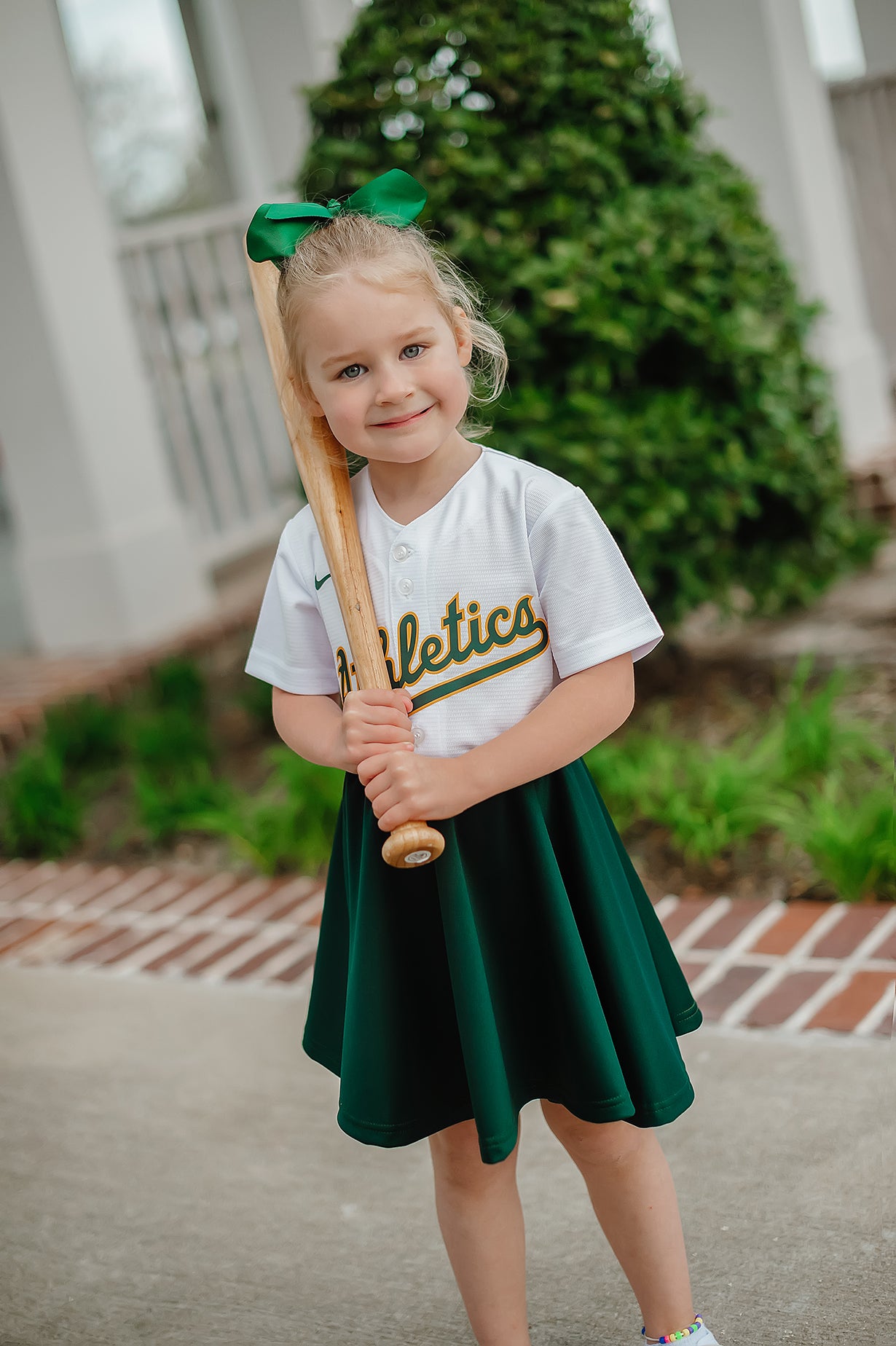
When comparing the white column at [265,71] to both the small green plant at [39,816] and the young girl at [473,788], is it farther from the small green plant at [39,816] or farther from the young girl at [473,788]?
the young girl at [473,788]

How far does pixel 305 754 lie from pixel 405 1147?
1.06m

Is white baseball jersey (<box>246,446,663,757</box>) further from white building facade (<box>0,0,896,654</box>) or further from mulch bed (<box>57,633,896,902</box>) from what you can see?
white building facade (<box>0,0,896,654</box>)

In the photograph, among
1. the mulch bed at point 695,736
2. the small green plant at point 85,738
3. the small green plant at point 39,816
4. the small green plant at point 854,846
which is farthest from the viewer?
the small green plant at point 85,738

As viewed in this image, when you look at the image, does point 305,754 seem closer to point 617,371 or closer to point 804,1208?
point 804,1208

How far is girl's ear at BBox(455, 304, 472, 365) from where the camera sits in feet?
5.14

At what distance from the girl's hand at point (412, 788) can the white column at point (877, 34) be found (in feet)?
21.2

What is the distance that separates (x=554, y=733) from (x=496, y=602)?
17cm

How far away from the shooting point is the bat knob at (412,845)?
1404 mm

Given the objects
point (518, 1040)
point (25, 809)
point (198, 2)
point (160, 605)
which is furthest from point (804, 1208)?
point (198, 2)

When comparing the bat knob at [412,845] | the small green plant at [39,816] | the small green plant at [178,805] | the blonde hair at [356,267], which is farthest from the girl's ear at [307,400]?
the small green plant at [39,816]

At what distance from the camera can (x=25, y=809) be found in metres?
4.05

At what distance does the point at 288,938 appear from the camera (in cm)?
324

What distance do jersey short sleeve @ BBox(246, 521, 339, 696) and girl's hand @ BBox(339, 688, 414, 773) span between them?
0.61ft

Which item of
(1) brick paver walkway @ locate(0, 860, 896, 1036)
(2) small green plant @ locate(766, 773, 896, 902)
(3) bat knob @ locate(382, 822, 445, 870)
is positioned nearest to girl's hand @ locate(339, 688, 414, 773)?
(3) bat knob @ locate(382, 822, 445, 870)
